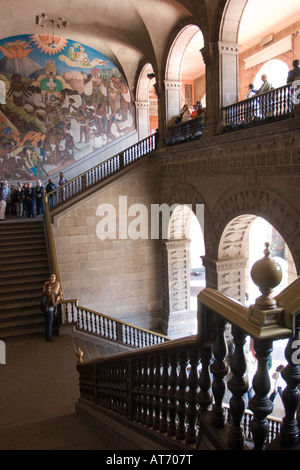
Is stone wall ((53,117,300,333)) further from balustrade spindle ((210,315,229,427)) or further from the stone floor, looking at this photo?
balustrade spindle ((210,315,229,427))

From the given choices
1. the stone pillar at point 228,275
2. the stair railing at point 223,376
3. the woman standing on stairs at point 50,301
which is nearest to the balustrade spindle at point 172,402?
the stair railing at point 223,376

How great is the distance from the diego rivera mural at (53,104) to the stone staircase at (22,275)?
4699mm

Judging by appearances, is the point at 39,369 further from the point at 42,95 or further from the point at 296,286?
the point at 42,95

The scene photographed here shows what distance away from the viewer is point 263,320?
1.54 metres

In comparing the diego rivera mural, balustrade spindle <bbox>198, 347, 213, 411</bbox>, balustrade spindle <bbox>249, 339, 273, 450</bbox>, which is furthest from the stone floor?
the diego rivera mural

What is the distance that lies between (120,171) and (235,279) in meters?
5.53

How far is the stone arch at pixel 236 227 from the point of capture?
24.0 feet

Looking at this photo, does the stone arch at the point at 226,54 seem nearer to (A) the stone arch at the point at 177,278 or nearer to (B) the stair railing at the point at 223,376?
(A) the stone arch at the point at 177,278

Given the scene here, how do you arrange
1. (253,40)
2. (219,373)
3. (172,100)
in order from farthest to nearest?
(253,40) → (172,100) → (219,373)

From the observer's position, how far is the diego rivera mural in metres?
15.5

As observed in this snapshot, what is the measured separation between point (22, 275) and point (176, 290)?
5.85m

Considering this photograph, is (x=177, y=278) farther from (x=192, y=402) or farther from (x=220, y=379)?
(x=220, y=379)

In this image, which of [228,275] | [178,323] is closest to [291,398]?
[228,275]
